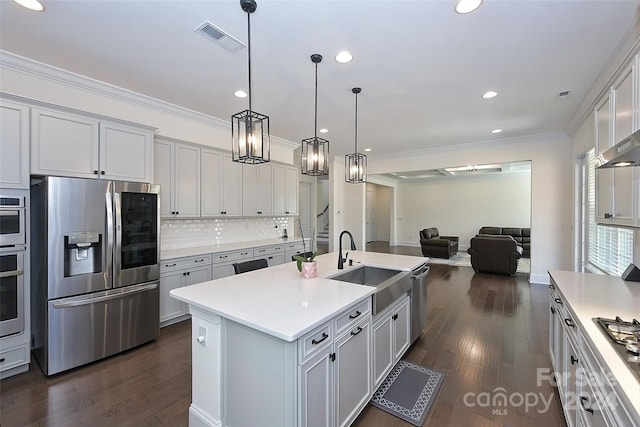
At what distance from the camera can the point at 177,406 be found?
2045mm

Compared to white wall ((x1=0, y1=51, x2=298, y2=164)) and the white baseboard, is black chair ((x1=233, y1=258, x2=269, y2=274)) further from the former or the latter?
the white baseboard

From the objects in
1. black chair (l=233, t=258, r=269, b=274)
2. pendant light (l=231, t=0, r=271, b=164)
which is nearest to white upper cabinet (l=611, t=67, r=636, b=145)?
pendant light (l=231, t=0, r=271, b=164)

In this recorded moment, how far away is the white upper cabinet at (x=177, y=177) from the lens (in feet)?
11.6

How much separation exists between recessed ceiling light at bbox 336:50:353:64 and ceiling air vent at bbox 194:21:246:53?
0.84 m

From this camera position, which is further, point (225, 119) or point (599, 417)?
point (225, 119)

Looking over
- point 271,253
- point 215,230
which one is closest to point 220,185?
point 215,230

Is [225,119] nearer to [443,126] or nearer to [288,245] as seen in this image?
[288,245]

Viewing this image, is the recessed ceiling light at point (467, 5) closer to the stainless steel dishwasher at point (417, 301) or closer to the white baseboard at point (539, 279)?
the stainless steel dishwasher at point (417, 301)

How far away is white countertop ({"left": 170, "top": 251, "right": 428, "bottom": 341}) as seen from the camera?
138 centimetres

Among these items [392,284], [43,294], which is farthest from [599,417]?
[43,294]

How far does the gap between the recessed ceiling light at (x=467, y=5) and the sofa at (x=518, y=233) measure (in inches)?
328

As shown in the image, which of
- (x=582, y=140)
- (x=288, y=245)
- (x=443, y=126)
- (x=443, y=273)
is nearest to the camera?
(x=582, y=140)

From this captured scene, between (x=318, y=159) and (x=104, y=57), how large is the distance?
2202mm

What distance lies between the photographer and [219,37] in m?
2.23
